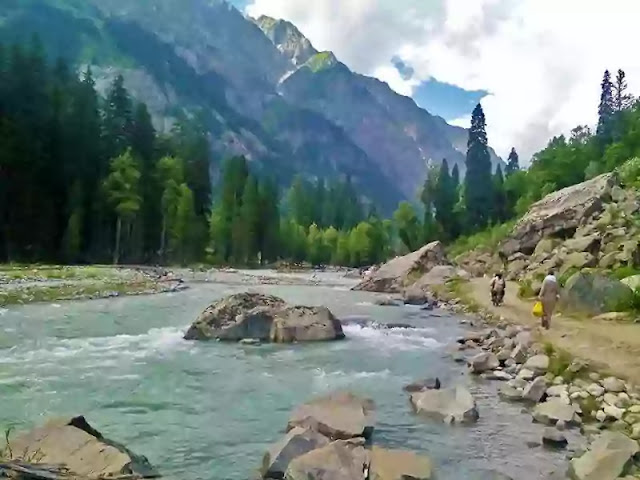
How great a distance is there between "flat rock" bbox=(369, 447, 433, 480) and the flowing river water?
599 mm

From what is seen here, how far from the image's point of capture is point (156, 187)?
8319 centimetres

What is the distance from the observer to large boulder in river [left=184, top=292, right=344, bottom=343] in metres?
23.9

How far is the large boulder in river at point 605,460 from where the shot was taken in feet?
30.9

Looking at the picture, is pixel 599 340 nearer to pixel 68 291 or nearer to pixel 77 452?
pixel 77 452

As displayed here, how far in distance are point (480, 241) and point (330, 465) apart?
87608 millimetres

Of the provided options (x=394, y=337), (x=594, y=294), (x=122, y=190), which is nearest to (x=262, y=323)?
(x=394, y=337)

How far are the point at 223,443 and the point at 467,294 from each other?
3258cm

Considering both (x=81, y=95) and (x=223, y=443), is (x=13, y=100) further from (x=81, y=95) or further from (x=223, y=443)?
(x=223, y=443)

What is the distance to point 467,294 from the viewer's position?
41969 mm

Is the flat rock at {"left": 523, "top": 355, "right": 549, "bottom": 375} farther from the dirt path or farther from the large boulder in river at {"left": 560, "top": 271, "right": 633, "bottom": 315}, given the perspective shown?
the large boulder in river at {"left": 560, "top": 271, "right": 633, "bottom": 315}

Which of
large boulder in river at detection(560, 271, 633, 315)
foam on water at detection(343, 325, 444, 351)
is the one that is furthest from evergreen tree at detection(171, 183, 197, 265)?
large boulder in river at detection(560, 271, 633, 315)

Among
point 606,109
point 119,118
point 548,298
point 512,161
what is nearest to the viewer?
point 548,298

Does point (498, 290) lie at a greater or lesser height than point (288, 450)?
greater

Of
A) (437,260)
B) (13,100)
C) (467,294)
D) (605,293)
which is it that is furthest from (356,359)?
(13,100)
